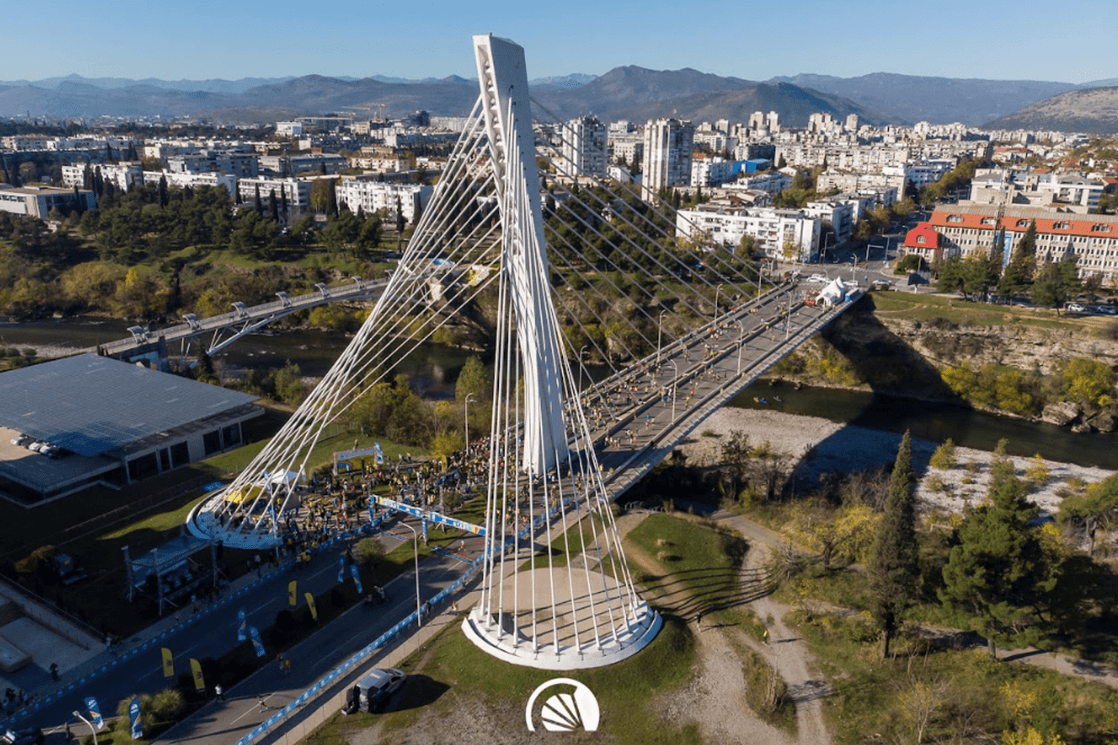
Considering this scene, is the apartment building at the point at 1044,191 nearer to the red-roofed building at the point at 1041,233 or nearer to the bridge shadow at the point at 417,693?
the red-roofed building at the point at 1041,233

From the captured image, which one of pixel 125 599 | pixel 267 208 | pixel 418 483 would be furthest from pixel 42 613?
pixel 267 208

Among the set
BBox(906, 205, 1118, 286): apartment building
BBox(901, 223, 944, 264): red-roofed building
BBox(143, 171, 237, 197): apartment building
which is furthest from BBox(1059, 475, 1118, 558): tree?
BBox(143, 171, 237, 197): apartment building

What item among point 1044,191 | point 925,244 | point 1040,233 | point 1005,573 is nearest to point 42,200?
point 925,244

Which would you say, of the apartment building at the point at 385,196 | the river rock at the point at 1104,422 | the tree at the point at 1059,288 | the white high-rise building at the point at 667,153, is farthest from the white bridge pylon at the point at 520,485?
the white high-rise building at the point at 667,153

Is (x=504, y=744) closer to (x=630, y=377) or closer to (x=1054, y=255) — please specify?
(x=630, y=377)

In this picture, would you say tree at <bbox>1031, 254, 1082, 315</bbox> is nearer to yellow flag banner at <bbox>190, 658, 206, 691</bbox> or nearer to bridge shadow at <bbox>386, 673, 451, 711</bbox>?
bridge shadow at <bbox>386, 673, 451, 711</bbox>

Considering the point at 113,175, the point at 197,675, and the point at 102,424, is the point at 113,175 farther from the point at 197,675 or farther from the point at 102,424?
the point at 197,675
